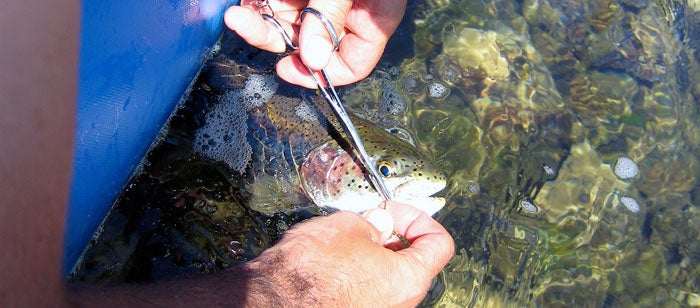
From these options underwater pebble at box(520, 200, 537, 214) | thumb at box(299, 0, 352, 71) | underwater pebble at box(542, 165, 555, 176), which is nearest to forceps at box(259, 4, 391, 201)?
thumb at box(299, 0, 352, 71)

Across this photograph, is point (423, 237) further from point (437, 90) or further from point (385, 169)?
point (437, 90)

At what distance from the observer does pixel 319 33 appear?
278 cm

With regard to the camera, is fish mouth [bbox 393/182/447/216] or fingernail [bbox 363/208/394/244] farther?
fish mouth [bbox 393/182/447/216]

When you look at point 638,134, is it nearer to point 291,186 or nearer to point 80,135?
point 291,186

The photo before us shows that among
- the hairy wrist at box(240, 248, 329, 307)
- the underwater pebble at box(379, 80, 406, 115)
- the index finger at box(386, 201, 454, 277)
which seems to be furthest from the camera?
the underwater pebble at box(379, 80, 406, 115)

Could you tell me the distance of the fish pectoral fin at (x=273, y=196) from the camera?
10.5ft

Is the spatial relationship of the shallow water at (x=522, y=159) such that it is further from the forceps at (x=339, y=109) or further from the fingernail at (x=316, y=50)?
the fingernail at (x=316, y=50)

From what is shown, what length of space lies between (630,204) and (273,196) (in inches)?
95.5

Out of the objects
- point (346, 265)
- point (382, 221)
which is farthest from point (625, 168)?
point (346, 265)

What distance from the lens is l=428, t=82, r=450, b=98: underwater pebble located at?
387 cm

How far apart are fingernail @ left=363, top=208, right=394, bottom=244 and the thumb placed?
85cm

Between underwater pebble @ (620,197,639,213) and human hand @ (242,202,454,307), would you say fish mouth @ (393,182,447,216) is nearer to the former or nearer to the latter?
human hand @ (242,202,454,307)

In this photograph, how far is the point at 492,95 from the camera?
3.96 m

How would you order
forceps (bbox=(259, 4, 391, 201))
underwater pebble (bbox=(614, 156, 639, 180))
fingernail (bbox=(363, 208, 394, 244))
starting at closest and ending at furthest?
fingernail (bbox=(363, 208, 394, 244)) < forceps (bbox=(259, 4, 391, 201)) < underwater pebble (bbox=(614, 156, 639, 180))
